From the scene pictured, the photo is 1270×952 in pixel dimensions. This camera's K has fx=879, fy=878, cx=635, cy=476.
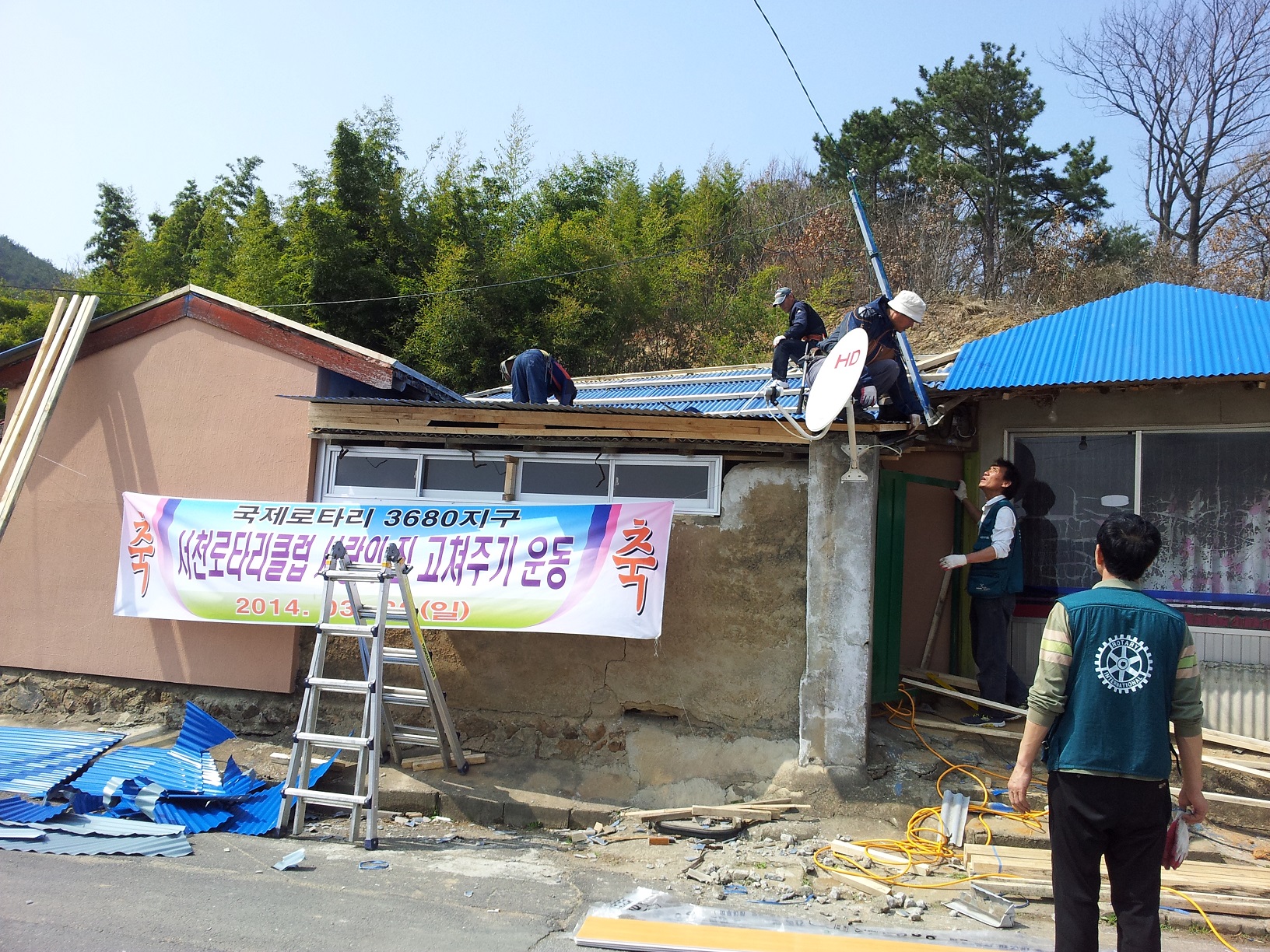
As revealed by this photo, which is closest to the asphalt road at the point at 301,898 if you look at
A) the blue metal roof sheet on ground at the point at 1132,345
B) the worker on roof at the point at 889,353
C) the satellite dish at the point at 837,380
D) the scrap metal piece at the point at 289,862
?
the scrap metal piece at the point at 289,862

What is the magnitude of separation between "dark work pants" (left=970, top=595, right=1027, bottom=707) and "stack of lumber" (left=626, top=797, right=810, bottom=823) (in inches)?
71.9

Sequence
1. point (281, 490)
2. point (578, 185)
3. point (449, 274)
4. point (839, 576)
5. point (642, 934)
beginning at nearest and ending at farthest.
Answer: point (642, 934) < point (839, 576) < point (281, 490) < point (449, 274) < point (578, 185)

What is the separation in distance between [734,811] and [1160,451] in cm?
462

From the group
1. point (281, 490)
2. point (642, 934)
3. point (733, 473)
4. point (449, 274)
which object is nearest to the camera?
point (642, 934)

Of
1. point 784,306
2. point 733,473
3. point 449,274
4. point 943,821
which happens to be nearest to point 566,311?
point 449,274

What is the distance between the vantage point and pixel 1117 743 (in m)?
3.10

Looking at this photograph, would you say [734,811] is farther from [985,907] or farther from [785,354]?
[785,354]

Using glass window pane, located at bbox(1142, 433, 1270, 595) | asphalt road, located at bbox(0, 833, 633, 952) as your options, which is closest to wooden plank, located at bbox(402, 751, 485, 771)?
asphalt road, located at bbox(0, 833, 633, 952)

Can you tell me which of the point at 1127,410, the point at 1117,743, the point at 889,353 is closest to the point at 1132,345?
the point at 1127,410

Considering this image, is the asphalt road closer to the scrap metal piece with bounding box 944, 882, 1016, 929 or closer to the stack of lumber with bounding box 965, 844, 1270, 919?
the scrap metal piece with bounding box 944, 882, 1016, 929

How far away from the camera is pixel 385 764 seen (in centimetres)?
711

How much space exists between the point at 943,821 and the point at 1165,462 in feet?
12.0

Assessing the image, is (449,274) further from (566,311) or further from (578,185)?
(578,185)

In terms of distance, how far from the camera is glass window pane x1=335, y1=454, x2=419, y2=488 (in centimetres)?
787
